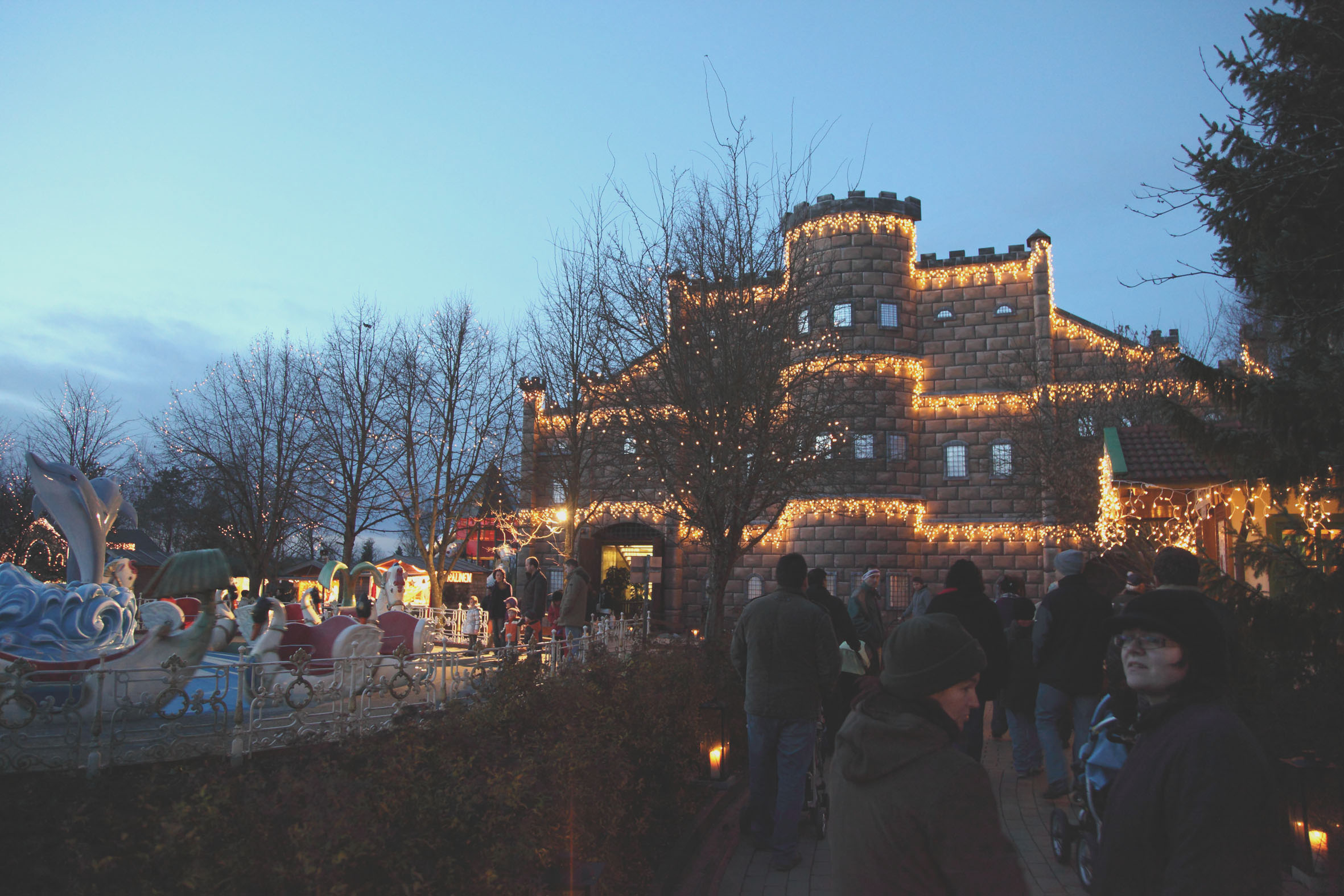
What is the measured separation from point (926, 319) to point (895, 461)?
15.8 feet

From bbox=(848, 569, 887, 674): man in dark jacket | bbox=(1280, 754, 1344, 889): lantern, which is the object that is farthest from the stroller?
bbox=(848, 569, 887, 674): man in dark jacket

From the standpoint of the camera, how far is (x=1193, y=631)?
2697 mm

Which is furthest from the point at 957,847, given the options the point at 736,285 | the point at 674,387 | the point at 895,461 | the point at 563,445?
the point at 895,461

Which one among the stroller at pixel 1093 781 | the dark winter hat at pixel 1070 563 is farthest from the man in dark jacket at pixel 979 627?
the stroller at pixel 1093 781

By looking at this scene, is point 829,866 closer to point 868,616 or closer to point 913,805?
point 913,805

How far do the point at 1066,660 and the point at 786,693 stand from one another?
2846 mm

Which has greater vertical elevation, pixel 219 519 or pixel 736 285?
pixel 736 285

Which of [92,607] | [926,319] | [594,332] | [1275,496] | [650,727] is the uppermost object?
[926,319]

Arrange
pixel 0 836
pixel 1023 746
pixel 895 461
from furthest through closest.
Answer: pixel 895 461 → pixel 1023 746 → pixel 0 836

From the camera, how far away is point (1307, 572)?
5953mm

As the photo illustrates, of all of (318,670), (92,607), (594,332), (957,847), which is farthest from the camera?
(594,332)

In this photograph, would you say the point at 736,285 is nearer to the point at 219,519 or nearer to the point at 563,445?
the point at 563,445

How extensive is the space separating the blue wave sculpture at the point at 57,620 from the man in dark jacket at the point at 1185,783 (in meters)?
9.85

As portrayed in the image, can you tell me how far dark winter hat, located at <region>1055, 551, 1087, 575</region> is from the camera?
7.63 metres
